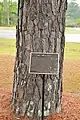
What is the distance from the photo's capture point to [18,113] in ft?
18.5

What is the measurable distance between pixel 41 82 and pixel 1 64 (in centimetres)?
639

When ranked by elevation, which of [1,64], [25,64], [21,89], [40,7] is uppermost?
[40,7]

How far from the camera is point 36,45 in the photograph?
5.33 m

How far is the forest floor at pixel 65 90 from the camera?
18.6 ft

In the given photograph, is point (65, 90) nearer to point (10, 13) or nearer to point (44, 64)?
point (44, 64)

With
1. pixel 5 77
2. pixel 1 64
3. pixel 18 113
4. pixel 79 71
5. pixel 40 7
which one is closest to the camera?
pixel 40 7

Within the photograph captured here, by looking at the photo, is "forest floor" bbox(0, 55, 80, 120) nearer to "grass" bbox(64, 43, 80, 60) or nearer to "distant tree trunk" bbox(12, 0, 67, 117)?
"distant tree trunk" bbox(12, 0, 67, 117)

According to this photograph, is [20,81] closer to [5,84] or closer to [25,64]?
[25,64]

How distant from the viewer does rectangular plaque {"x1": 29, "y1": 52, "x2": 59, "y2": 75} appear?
4.85m

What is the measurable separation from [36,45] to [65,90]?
3470 millimetres

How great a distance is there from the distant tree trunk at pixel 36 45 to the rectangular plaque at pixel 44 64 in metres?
0.43

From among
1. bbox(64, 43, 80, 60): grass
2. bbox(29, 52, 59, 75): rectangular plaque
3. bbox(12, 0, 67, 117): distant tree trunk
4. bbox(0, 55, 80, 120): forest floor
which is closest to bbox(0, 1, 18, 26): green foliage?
bbox(64, 43, 80, 60): grass

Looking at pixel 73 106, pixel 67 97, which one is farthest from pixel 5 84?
pixel 73 106

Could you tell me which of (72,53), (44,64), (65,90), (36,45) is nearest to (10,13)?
(72,53)
